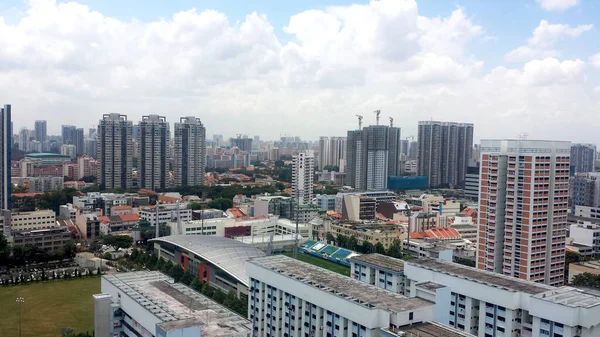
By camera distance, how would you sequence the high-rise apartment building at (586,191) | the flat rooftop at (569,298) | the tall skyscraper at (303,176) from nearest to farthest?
1. the flat rooftop at (569,298)
2. the high-rise apartment building at (586,191)
3. the tall skyscraper at (303,176)

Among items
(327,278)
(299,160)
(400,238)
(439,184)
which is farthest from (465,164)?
(327,278)

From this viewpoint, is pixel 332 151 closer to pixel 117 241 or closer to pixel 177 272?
pixel 117 241

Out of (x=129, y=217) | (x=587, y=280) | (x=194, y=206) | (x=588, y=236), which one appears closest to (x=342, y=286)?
(x=587, y=280)

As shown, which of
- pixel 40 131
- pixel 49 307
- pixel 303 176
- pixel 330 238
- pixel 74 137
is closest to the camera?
pixel 49 307

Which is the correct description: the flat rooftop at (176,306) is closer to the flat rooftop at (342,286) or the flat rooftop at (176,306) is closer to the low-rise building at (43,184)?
the flat rooftop at (342,286)

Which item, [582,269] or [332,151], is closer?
[582,269]

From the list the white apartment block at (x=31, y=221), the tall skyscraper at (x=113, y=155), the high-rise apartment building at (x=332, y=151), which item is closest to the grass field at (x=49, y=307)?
the white apartment block at (x=31, y=221)

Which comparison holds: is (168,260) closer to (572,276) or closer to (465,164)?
(572,276)
